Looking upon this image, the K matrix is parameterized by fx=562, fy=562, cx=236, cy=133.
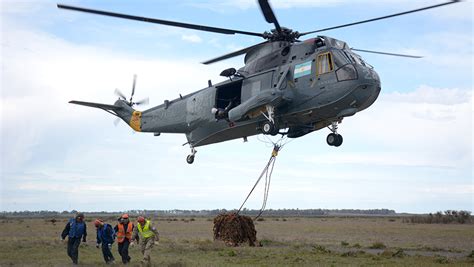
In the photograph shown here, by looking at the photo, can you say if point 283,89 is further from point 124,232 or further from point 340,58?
point 124,232

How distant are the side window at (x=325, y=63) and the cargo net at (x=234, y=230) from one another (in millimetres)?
8784

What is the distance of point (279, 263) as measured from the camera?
18.6 metres

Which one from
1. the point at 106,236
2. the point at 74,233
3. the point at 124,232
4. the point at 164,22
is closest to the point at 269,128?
the point at 164,22

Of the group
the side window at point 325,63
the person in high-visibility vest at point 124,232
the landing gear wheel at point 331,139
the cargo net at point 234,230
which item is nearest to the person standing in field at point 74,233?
the person in high-visibility vest at point 124,232

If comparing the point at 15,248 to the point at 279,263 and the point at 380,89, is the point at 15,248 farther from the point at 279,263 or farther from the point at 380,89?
the point at 380,89

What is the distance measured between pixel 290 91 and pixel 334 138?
2.58 m

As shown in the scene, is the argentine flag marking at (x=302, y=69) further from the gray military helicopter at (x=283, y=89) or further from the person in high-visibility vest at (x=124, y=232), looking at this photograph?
the person in high-visibility vest at (x=124, y=232)

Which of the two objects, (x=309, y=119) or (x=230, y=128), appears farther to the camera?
(x=230, y=128)

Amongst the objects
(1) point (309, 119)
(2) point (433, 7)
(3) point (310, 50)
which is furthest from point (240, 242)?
(2) point (433, 7)

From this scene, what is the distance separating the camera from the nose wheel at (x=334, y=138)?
22.0 meters

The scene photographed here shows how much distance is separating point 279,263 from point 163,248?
7.50 meters

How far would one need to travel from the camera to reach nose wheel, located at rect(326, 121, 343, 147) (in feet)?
72.0

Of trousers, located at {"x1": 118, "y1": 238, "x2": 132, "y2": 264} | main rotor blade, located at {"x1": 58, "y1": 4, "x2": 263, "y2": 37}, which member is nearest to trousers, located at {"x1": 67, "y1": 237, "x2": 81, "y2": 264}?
trousers, located at {"x1": 118, "y1": 238, "x2": 132, "y2": 264}

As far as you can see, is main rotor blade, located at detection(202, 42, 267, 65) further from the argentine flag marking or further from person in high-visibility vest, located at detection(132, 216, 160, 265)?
person in high-visibility vest, located at detection(132, 216, 160, 265)
